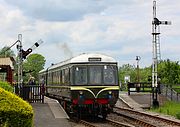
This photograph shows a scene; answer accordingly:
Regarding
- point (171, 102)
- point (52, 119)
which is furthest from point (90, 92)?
point (171, 102)

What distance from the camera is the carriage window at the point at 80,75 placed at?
22.9m

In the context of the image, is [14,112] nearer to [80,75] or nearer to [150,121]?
[80,75]

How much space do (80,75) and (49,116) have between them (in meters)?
3.57

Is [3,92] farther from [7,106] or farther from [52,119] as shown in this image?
[52,119]

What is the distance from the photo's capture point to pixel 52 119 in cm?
1923

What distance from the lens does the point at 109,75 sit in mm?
23141

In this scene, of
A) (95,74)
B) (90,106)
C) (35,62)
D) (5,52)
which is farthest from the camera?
(35,62)

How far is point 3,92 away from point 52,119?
26.1ft

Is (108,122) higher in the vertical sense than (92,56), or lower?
lower

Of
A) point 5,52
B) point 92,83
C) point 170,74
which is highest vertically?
point 5,52

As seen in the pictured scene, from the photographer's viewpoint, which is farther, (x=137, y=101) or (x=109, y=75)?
(x=137, y=101)

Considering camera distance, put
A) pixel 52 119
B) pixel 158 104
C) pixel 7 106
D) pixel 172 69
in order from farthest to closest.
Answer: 1. pixel 172 69
2. pixel 158 104
3. pixel 52 119
4. pixel 7 106

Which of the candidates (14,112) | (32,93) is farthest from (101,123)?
(14,112)

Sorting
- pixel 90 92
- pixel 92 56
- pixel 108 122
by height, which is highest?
pixel 92 56
